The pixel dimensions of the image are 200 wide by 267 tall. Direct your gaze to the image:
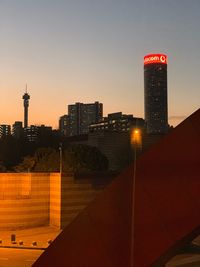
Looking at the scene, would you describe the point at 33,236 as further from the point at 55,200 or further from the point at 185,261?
the point at 185,261

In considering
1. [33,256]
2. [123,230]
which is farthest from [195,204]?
[33,256]

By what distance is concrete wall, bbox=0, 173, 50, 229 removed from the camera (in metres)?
43.1

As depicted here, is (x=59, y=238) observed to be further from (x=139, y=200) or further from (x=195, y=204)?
(x=195, y=204)

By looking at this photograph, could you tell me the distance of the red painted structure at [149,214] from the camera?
42.9ft

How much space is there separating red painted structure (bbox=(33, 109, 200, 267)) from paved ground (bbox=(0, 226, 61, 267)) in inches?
565

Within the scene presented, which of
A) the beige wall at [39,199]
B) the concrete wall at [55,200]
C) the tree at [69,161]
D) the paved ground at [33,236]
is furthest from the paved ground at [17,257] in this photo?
the tree at [69,161]

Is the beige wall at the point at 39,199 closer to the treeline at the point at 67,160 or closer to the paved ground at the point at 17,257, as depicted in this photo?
the treeline at the point at 67,160

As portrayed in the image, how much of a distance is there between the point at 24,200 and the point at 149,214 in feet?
103

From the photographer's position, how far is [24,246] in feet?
117

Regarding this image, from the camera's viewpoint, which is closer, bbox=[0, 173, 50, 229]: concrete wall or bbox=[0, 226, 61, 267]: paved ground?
bbox=[0, 226, 61, 267]: paved ground

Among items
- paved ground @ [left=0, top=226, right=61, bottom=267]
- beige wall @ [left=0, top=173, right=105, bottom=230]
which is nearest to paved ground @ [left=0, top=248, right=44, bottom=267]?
paved ground @ [left=0, top=226, right=61, bottom=267]

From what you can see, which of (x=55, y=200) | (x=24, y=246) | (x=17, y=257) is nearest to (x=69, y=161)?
(x=55, y=200)

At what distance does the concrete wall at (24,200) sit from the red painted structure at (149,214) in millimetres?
28962

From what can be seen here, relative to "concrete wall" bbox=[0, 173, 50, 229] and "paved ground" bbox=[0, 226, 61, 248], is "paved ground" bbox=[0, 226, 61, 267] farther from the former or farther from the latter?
"concrete wall" bbox=[0, 173, 50, 229]
